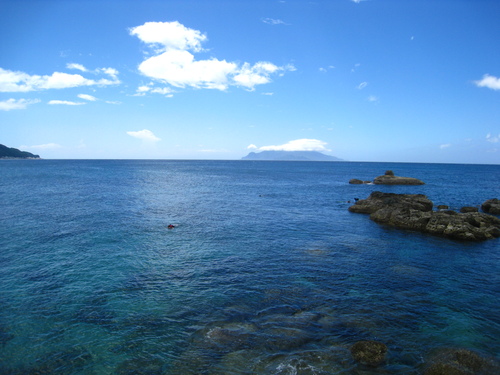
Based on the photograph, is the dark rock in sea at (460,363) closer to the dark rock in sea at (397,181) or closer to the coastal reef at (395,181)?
the coastal reef at (395,181)

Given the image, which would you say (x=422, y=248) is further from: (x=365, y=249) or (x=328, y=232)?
(x=328, y=232)

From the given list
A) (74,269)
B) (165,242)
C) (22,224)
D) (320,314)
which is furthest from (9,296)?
(22,224)

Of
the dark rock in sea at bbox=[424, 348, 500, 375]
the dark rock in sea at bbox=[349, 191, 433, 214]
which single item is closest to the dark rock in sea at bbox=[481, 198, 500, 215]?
the dark rock in sea at bbox=[349, 191, 433, 214]

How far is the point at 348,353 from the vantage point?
13344 millimetres

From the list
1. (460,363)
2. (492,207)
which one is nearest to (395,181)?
(492,207)

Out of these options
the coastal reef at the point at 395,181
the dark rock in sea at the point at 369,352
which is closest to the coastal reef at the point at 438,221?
→ the dark rock in sea at the point at 369,352

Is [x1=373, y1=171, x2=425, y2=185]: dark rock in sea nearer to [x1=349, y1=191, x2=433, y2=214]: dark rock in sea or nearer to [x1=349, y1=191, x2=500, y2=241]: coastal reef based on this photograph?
[x1=349, y1=191, x2=433, y2=214]: dark rock in sea

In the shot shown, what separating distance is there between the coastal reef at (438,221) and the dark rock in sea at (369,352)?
25617mm

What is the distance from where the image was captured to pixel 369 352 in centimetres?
1309

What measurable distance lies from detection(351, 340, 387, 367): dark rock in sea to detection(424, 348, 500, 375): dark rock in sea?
67.2 inches

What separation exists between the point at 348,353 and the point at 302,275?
29.9ft

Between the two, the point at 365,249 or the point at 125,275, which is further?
the point at 365,249

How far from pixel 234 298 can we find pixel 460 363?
11434 millimetres

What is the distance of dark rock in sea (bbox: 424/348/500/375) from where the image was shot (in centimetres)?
1214
